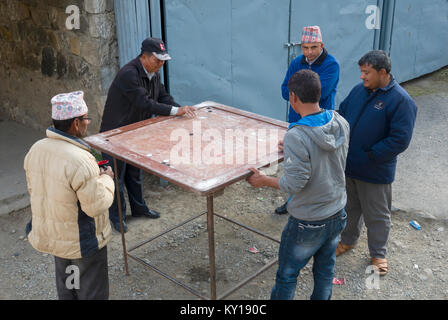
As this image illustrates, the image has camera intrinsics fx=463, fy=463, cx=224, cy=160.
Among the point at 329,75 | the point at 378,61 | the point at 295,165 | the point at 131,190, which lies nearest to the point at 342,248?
the point at 329,75

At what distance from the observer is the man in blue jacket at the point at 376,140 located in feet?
11.3

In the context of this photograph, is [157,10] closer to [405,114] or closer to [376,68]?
[376,68]

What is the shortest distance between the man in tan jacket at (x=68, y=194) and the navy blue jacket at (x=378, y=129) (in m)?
1.97

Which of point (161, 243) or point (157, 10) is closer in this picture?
point (161, 243)

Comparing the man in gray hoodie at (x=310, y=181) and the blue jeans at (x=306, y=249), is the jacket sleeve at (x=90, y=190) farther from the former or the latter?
the blue jeans at (x=306, y=249)

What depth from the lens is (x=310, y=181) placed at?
109 inches

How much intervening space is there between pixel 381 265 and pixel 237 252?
4.14 feet

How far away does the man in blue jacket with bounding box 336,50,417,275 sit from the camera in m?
3.46

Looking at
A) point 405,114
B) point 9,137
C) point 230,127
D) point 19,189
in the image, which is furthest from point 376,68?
point 9,137

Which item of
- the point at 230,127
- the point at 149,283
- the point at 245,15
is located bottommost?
the point at 149,283

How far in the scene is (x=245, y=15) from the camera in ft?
18.6

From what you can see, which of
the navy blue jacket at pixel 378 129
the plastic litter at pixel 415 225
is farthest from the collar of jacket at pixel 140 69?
the plastic litter at pixel 415 225

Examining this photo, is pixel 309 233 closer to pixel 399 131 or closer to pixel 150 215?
pixel 399 131
